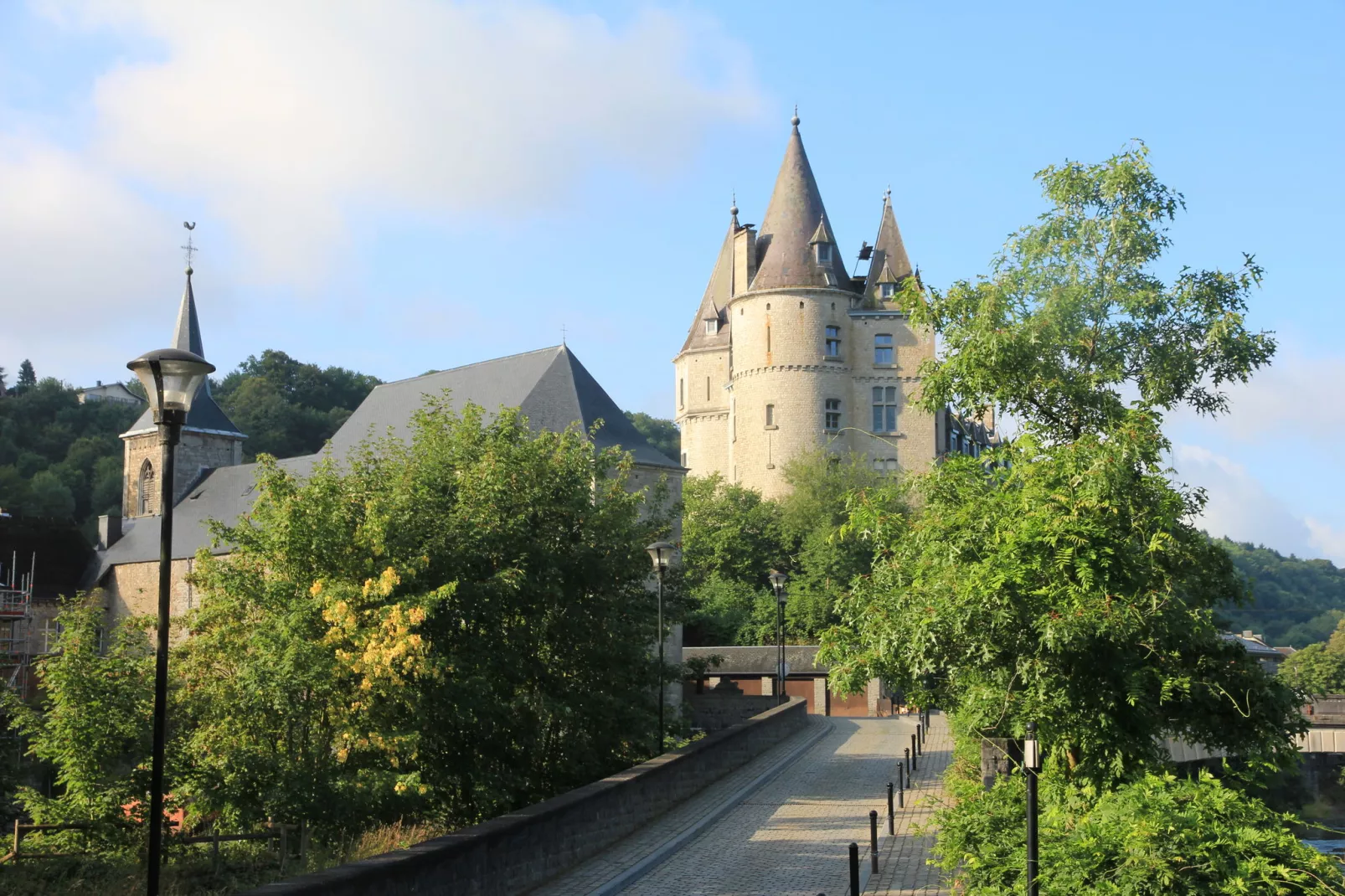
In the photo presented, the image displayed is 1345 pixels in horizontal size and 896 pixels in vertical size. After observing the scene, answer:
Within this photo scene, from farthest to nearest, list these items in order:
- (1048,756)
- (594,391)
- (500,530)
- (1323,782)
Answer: (1323,782) → (594,391) → (500,530) → (1048,756)

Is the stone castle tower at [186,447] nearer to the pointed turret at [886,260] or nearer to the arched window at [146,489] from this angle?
the arched window at [146,489]

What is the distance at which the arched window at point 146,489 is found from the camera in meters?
64.1

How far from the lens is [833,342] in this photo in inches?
2667

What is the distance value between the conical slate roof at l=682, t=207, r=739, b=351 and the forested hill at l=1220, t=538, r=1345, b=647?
68149 millimetres

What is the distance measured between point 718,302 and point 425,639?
2245 inches

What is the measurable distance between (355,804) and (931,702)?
9231 mm

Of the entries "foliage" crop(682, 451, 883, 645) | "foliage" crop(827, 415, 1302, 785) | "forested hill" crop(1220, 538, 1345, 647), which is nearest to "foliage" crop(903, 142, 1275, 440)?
"foliage" crop(827, 415, 1302, 785)

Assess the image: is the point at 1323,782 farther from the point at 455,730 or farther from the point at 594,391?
the point at 455,730

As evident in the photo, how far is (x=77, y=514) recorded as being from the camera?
8344cm

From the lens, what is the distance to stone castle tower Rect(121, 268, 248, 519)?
60.2 metres

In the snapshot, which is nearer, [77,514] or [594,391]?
[594,391]

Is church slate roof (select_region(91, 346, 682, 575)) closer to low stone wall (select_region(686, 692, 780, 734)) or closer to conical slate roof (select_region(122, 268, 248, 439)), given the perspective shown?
conical slate roof (select_region(122, 268, 248, 439))

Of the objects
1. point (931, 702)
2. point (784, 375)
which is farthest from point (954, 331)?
point (784, 375)

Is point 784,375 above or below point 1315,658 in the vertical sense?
above
